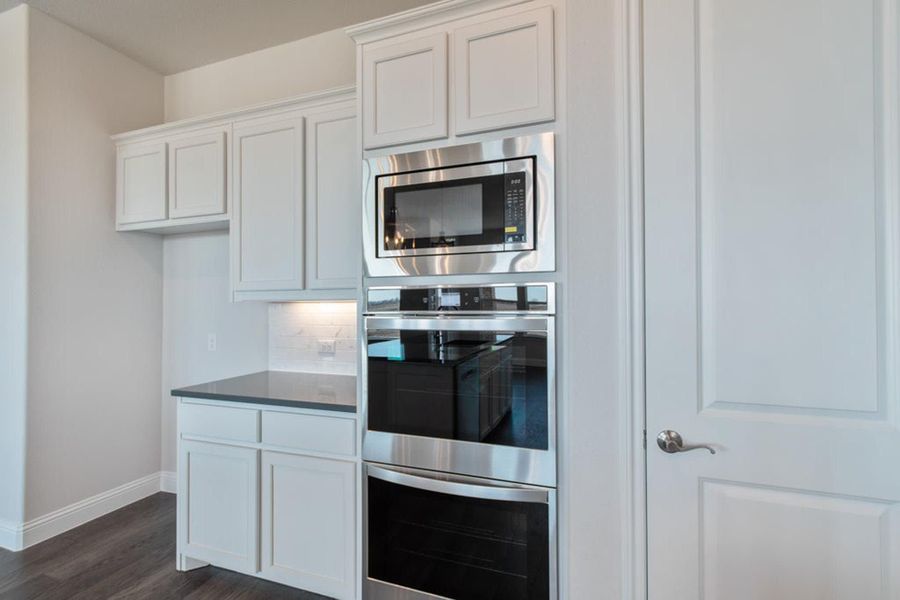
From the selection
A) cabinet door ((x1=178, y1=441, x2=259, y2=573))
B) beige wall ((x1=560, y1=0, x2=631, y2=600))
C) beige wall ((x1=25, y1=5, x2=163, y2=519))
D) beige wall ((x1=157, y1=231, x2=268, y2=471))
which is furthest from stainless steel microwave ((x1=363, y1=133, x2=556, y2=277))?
beige wall ((x1=25, y1=5, x2=163, y2=519))

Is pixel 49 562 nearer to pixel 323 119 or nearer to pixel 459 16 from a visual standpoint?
pixel 323 119

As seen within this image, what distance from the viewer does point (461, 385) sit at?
1655 mm

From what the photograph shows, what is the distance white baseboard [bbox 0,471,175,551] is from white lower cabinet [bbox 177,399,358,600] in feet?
3.28

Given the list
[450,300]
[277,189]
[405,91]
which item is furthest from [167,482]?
[405,91]

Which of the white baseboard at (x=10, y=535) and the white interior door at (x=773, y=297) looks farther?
the white baseboard at (x=10, y=535)

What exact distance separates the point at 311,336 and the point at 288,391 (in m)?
0.64

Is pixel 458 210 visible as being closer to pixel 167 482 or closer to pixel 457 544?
pixel 457 544

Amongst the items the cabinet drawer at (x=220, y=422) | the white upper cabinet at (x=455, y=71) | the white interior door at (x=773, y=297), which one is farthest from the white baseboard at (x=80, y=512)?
the white interior door at (x=773, y=297)

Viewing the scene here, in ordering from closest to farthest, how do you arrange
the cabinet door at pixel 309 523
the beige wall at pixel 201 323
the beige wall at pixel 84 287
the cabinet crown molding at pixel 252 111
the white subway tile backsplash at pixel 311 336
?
the cabinet door at pixel 309 523, the cabinet crown molding at pixel 252 111, the beige wall at pixel 84 287, the white subway tile backsplash at pixel 311 336, the beige wall at pixel 201 323

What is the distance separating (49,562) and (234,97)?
290 cm

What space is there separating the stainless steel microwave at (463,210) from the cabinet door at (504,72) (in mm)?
93

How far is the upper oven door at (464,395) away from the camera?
1.54m

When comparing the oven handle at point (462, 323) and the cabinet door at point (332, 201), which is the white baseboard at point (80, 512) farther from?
the oven handle at point (462, 323)

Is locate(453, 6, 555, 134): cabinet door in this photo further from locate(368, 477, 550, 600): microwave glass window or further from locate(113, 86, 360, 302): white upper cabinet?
locate(368, 477, 550, 600): microwave glass window
